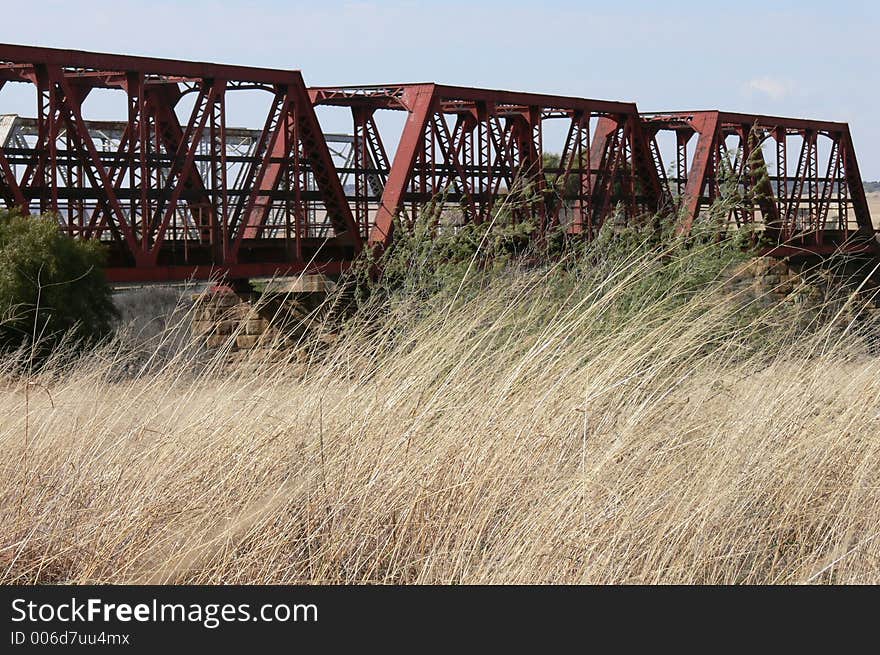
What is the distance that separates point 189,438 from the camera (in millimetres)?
5070

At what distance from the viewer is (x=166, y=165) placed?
22125mm

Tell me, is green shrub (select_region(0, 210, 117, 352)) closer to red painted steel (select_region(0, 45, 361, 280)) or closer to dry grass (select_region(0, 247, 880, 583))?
red painted steel (select_region(0, 45, 361, 280))

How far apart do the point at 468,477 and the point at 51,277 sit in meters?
13.9

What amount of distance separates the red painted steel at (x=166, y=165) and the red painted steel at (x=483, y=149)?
5.40 ft

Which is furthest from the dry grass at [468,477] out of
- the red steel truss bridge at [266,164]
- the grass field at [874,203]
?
the grass field at [874,203]

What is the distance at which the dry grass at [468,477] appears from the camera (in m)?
4.26

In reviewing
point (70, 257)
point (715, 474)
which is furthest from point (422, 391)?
point (70, 257)

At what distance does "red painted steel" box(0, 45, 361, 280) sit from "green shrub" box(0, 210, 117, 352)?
0.98m

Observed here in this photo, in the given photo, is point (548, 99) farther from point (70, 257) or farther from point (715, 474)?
point (715, 474)

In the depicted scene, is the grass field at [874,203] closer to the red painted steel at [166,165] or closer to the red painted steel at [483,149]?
the red painted steel at [483,149]

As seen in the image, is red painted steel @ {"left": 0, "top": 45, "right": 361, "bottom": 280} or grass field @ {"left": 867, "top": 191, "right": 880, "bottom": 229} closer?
red painted steel @ {"left": 0, "top": 45, "right": 361, "bottom": 280}

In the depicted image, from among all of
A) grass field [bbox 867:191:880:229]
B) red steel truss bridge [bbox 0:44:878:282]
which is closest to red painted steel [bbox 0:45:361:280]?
red steel truss bridge [bbox 0:44:878:282]

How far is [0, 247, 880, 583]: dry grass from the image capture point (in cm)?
426

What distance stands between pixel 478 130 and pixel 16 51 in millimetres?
11161
